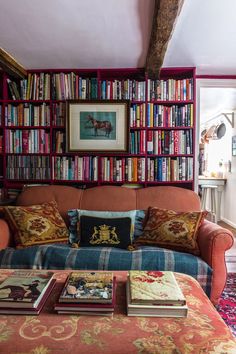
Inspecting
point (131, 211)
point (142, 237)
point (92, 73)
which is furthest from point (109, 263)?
point (92, 73)

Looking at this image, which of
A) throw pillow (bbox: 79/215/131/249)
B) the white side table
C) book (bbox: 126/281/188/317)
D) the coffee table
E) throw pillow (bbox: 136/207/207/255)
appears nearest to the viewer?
the coffee table

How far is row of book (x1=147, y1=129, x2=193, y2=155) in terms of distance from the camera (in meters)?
3.05

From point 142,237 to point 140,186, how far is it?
0.84 meters

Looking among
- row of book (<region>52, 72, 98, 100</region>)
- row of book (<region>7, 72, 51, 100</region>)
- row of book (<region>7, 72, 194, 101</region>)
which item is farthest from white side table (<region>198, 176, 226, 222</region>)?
row of book (<region>7, 72, 51, 100</region>)

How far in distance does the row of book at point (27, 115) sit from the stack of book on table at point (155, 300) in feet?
7.43

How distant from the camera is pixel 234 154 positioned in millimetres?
5195

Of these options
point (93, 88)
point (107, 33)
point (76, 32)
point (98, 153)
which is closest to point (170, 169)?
point (98, 153)

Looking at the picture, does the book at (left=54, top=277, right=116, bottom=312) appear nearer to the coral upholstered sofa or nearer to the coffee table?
the coffee table

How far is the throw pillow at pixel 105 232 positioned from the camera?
2357 mm

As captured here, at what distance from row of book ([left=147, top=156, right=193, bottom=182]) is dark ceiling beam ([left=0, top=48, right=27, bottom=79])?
63.7 inches

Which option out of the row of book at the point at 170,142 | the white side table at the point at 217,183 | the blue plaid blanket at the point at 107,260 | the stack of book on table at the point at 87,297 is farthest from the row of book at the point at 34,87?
the white side table at the point at 217,183

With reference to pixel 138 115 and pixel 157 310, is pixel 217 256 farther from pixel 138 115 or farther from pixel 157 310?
pixel 138 115

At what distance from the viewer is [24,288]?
1259 mm

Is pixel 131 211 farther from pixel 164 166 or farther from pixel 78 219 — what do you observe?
pixel 164 166
